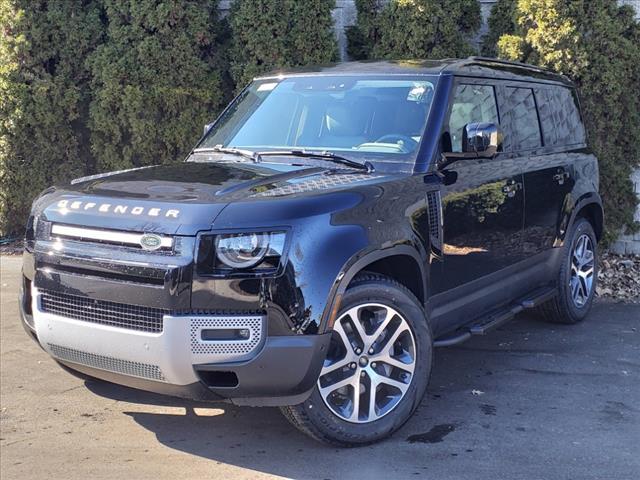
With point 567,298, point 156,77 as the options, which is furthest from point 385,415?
point 156,77

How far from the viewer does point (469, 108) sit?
189 inches

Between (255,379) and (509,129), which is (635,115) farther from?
(255,379)

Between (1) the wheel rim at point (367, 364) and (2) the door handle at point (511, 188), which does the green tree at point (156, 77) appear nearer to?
(2) the door handle at point (511, 188)

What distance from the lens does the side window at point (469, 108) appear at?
4598 mm

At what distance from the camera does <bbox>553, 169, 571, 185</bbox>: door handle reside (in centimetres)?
568

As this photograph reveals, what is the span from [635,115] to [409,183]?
16.1 ft

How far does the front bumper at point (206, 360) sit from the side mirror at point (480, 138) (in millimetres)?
1643

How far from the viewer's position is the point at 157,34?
330 inches

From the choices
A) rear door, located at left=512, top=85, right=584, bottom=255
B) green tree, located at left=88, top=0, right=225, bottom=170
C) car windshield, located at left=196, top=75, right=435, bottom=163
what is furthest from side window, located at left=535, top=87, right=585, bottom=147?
green tree, located at left=88, top=0, right=225, bottom=170

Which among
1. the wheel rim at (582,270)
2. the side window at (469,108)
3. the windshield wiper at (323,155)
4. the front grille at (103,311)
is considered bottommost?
the wheel rim at (582,270)

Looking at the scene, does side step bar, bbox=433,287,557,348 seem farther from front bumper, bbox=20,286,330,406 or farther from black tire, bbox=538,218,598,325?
front bumper, bbox=20,286,330,406

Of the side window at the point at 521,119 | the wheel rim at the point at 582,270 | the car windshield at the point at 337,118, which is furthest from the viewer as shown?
the wheel rim at the point at 582,270

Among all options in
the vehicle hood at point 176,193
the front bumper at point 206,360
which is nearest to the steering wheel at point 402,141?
the vehicle hood at point 176,193

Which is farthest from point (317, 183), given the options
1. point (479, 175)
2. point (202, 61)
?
point (202, 61)
